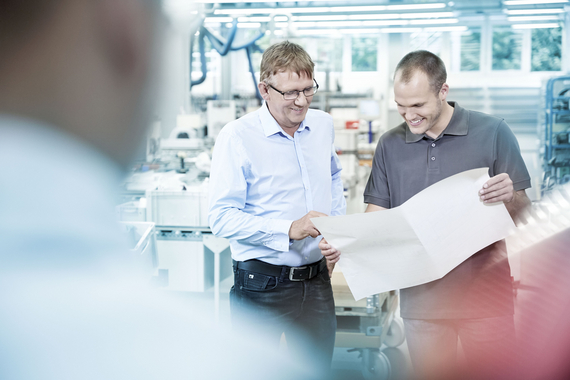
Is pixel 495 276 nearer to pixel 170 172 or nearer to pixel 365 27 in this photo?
pixel 170 172

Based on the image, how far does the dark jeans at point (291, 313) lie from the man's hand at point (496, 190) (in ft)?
1.46

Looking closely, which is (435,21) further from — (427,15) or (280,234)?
(280,234)

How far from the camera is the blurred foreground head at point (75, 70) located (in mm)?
285

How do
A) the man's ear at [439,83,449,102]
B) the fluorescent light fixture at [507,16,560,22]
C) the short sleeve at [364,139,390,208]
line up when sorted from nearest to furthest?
the man's ear at [439,83,449,102] → the short sleeve at [364,139,390,208] → the fluorescent light fixture at [507,16,560,22]

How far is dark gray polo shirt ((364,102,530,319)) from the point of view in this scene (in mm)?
928

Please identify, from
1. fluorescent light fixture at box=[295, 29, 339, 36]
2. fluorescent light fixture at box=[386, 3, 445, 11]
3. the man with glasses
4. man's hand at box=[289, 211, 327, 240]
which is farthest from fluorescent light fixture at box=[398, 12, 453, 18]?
man's hand at box=[289, 211, 327, 240]

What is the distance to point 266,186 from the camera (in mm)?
1031

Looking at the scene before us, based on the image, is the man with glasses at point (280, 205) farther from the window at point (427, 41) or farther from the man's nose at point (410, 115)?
the window at point (427, 41)

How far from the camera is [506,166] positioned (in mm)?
911

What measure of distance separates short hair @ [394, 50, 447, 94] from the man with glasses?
191 mm

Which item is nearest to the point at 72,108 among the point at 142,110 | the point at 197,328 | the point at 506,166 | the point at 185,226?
the point at 142,110

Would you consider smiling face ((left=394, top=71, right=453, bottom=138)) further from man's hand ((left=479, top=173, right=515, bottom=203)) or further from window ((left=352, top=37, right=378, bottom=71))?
window ((left=352, top=37, right=378, bottom=71))

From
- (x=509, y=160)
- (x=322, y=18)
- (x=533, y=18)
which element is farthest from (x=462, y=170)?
(x=533, y=18)

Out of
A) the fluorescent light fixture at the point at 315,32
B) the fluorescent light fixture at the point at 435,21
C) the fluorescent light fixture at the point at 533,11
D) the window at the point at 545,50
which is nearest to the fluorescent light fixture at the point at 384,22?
the fluorescent light fixture at the point at 435,21
